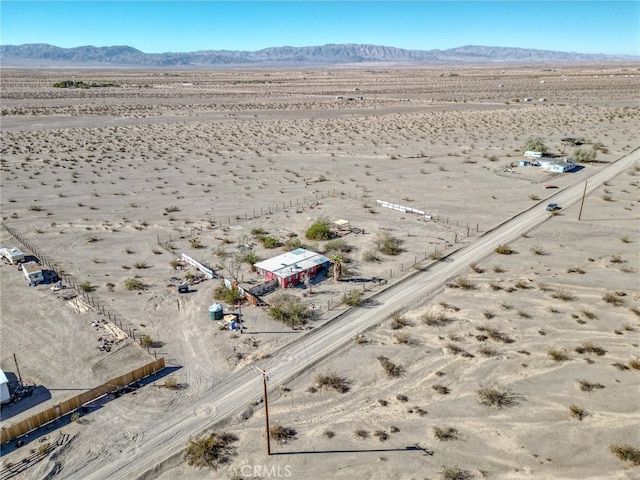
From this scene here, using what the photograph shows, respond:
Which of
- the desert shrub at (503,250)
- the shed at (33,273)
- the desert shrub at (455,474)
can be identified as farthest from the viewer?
the desert shrub at (503,250)

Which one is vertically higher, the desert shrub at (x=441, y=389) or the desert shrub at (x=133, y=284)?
the desert shrub at (x=133, y=284)

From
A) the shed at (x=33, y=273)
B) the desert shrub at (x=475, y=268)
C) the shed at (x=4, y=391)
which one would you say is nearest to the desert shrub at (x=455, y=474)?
the desert shrub at (x=475, y=268)

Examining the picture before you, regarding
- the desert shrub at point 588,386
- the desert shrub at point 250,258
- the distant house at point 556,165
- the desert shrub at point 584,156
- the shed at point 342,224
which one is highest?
the desert shrub at point 584,156

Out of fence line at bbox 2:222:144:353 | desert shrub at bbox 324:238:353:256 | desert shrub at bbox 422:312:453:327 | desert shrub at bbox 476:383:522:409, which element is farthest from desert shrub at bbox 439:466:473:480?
desert shrub at bbox 324:238:353:256

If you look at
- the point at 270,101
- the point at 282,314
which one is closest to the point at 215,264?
the point at 282,314

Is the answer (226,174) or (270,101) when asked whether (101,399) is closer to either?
(226,174)

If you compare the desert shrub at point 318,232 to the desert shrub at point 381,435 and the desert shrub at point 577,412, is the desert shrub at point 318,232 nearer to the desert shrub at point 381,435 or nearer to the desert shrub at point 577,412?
the desert shrub at point 381,435

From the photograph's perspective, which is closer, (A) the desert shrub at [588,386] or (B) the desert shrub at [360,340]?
(A) the desert shrub at [588,386]

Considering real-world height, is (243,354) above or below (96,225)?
below
